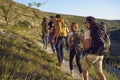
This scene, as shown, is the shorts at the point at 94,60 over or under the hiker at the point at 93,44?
under

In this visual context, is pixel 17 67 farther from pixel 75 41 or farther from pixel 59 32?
pixel 59 32

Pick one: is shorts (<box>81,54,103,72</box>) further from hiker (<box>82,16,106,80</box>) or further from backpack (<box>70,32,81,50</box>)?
backpack (<box>70,32,81,50</box>)

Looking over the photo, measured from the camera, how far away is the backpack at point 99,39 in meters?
8.53

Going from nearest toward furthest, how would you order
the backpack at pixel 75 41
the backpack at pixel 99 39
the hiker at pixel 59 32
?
the backpack at pixel 99 39
the backpack at pixel 75 41
the hiker at pixel 59 32

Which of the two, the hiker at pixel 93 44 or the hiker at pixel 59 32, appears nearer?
the hiker at pixel 93 44

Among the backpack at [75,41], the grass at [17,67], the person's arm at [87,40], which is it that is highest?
the person's arm at [87,40]

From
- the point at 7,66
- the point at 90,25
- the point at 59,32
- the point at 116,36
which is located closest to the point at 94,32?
the point at 90,25

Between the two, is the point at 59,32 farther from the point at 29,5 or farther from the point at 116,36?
the point at 116,36

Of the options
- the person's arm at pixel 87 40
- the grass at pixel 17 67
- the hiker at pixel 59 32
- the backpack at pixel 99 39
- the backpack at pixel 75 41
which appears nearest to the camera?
the grass at pixel 17 67

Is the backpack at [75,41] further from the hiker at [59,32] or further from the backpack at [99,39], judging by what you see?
the backpack at [99,39]

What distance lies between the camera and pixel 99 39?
27.9ft

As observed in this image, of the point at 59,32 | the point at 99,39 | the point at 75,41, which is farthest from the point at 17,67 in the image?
the point at 59,32

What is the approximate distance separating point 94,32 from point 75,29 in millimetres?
2488

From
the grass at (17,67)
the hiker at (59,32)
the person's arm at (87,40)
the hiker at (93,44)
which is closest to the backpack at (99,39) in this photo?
the hiker at (93,44)
